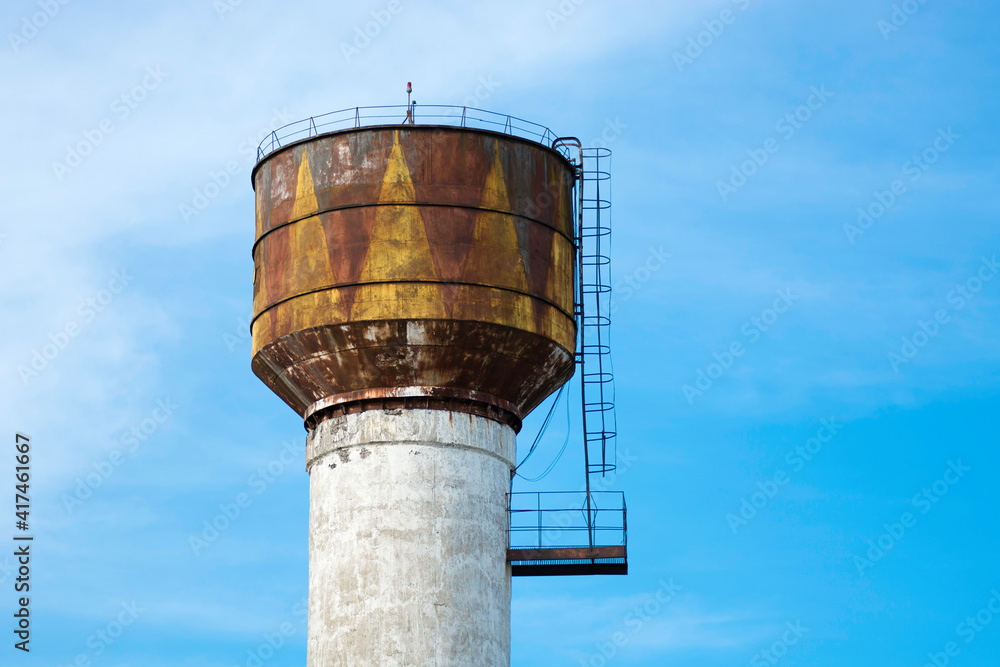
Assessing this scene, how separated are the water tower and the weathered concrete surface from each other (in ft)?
0.09

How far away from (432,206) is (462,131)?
1565 millimetres

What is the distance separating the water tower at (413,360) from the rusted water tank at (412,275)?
30 millimetres

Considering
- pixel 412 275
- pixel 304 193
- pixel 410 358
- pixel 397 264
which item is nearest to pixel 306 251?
pixel 304 193

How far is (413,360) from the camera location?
94.3ft

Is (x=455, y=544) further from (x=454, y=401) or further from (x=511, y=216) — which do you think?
(x=511, y=216)

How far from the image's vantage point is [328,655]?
28.1 metres

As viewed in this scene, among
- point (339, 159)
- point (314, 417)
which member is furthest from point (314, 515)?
point (339, 159)

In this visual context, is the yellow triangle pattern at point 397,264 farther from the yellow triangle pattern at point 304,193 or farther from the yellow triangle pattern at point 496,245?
the yellow triangle pattern at point 304,193

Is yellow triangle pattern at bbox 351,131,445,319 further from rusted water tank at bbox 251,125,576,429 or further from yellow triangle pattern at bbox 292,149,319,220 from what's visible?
yellow triangle pattern at bbox 292,149,319,220

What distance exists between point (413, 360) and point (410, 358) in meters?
0.07

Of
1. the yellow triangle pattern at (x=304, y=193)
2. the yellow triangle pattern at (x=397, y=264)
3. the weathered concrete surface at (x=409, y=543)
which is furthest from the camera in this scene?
the yellow triangle pattern at (x=304, y=193)

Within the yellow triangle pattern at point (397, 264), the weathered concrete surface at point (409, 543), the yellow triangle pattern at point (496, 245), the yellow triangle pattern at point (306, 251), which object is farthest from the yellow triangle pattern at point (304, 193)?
the weathered concrete surface at point (409, 543)

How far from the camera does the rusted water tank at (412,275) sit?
2856 cm

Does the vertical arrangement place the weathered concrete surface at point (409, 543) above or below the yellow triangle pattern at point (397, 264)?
below
